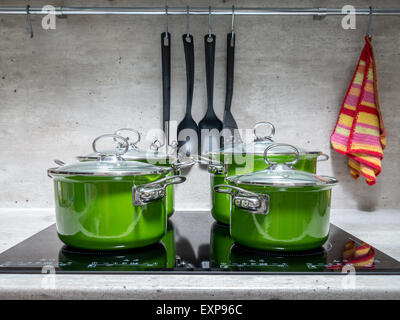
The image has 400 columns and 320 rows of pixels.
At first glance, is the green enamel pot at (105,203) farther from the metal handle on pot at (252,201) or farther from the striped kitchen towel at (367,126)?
the striped kitchen towel at (367,126)

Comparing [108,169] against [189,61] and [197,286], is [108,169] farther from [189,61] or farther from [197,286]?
[189,61]

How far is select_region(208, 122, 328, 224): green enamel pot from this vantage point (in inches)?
34.1

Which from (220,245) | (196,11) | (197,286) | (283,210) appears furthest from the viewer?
(196,11)

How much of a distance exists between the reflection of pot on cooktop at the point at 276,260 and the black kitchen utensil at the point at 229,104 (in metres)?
0.48

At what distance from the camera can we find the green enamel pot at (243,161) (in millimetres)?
866

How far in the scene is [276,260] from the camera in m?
0.68

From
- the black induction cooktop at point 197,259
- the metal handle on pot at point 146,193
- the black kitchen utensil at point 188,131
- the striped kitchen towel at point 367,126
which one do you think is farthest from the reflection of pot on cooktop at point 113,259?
the striped kitchen towel at point 367,126

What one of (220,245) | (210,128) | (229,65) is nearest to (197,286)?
(220,245)

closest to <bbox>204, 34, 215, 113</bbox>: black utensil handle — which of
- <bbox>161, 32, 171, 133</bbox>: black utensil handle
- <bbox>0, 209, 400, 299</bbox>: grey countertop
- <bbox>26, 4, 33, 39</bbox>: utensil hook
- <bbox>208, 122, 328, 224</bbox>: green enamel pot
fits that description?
<bbox>161, 32, 171, 133</bbox>: black utensil handle

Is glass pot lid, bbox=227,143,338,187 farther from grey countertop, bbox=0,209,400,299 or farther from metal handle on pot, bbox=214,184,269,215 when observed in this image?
grey countertop, bbox=0,209,400,299

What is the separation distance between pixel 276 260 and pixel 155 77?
0.76m

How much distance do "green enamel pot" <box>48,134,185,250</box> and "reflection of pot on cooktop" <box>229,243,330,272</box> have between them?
0.19 m

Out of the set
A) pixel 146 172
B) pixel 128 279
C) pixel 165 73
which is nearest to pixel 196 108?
pixel 165 73

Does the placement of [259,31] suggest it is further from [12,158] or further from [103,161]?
[12,158]
